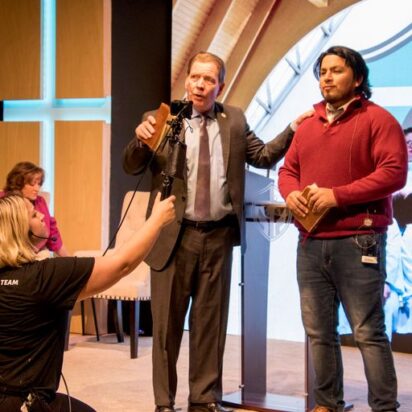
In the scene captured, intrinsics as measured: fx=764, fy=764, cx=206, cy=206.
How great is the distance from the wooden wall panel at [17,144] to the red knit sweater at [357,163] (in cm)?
356

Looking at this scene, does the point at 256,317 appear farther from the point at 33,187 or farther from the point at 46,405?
the point at 33,187

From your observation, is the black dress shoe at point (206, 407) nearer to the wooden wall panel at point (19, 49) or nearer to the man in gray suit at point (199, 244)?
the man in gray suit at point (199, 244)

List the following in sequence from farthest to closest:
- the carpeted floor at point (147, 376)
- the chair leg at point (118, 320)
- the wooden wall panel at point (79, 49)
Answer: the wooden wall panel at point (79, 49)
the chair leg at point (118, 320)
the carpeted floor at point (147, 376)

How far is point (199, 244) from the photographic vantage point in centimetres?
315

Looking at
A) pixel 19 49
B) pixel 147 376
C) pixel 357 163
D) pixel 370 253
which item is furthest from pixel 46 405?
pixel 19 49

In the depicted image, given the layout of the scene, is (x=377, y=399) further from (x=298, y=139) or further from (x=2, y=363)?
(x=2, y=363)

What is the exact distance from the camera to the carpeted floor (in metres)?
3.67

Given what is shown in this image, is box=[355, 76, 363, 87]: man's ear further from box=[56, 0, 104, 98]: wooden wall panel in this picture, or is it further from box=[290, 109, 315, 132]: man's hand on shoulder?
box=[56, 0, 104, 98]: wooden wall panel

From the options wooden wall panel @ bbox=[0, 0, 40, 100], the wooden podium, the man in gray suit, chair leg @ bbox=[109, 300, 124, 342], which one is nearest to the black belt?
the man in gray suit

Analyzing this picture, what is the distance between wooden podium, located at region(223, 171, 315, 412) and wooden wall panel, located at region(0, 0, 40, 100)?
3.14 meters

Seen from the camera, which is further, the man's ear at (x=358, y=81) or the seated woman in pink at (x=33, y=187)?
the seated woman in pink at (x=33, y=187)

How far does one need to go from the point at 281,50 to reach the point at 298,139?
218 centimetres

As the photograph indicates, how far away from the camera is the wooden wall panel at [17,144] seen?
6.02 m

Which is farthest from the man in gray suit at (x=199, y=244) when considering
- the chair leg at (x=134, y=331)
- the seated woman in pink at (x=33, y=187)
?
the seated woman in pink at (x=33, y=187)
